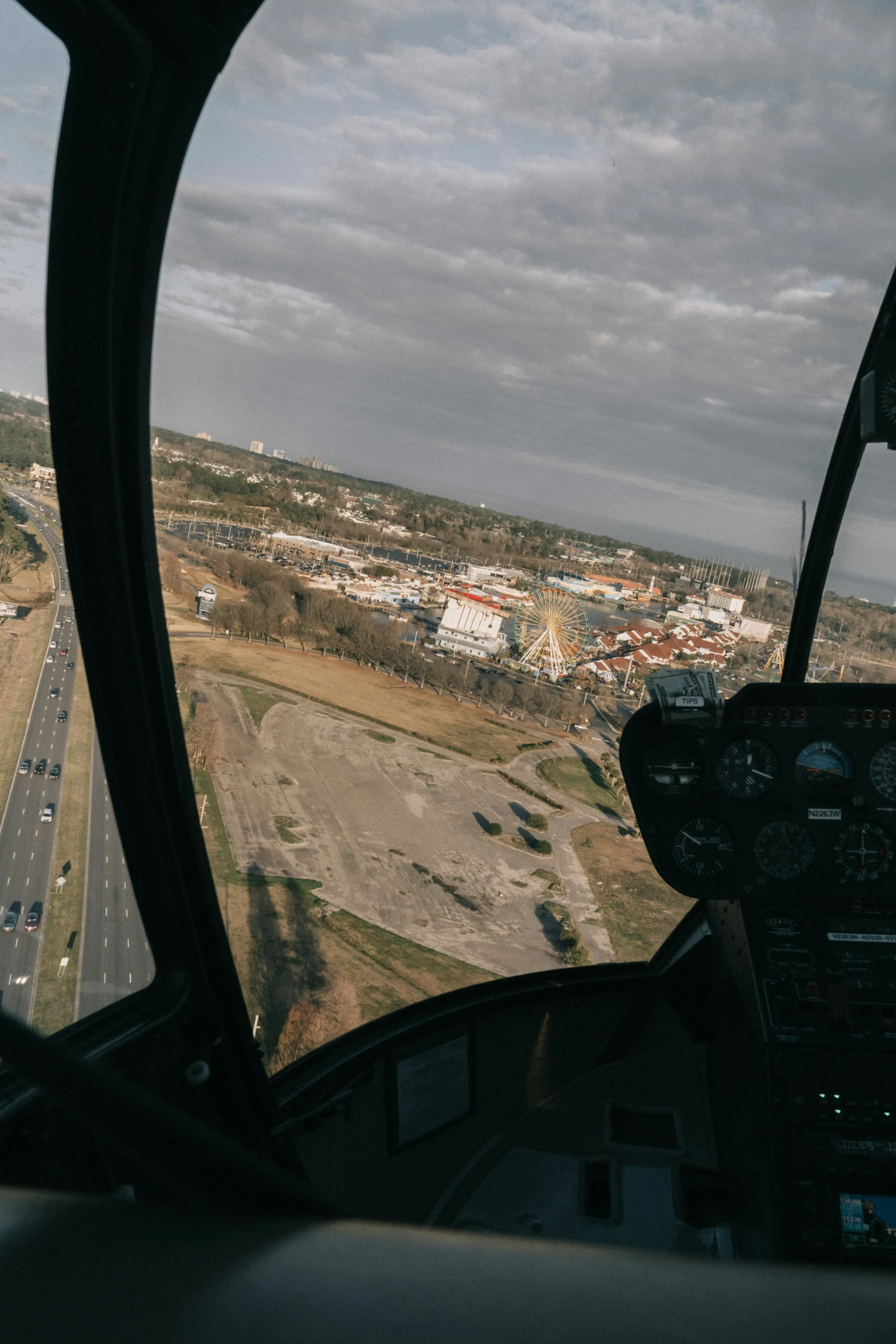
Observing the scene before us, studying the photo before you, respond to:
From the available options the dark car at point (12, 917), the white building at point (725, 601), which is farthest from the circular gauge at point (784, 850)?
the dark car at point (12, 917)

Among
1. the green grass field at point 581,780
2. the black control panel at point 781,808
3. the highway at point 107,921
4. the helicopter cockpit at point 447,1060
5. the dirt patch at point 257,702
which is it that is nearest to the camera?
the helicopter cockpit at point 447,1060

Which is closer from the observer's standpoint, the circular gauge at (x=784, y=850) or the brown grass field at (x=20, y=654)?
the brown grass field at (x=20, y=654)

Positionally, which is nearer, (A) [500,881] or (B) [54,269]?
(B) [54,269]

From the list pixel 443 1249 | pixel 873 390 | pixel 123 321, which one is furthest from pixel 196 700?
pixel 873 390

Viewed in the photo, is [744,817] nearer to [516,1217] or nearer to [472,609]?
[472,609]

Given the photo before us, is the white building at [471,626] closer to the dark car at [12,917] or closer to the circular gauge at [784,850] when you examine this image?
the circular gauge at [784,850]
